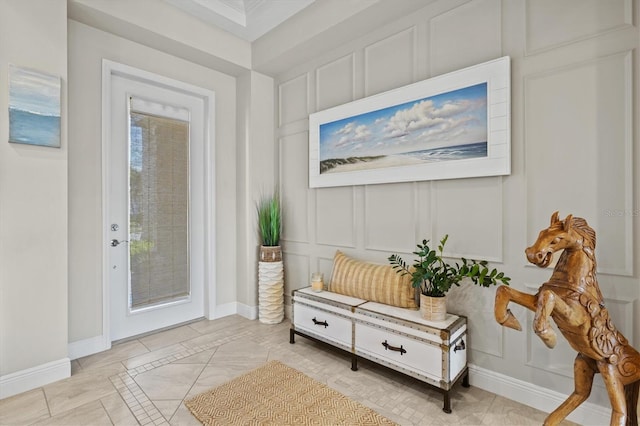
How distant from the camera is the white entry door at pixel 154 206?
3037mm

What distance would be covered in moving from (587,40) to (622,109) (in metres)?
0.46

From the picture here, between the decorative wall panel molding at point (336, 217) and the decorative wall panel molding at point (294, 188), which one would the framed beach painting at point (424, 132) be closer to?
the decorative wall panel molding at point (336, 217)

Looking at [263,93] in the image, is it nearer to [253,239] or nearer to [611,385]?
[253,239]

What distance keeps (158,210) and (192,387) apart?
179 centimetres

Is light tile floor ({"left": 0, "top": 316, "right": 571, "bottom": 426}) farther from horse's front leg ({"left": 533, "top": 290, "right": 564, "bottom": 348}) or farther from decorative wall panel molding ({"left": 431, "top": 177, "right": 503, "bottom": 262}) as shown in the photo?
decorative wall panel molding ({"left": 431, "top": 177, "right": 503, "bottom": 262})

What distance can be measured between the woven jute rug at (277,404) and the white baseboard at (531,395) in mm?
809

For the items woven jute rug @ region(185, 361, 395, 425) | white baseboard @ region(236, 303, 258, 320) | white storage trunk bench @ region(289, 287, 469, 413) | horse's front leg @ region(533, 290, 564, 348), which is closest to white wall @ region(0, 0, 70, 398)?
woven jute rug @ region(185, 361, 395, 425)

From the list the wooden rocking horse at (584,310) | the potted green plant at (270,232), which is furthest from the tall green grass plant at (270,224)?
the wooden rocking horse at (584,310)

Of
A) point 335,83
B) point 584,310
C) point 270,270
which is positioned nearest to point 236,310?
point 270,270

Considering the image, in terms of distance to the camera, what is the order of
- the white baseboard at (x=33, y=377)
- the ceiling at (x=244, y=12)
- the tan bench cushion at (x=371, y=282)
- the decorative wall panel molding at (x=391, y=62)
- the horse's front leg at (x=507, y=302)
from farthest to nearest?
1. the ceiling at (x=244, y=12)
2. the decorative wall panel molding at (x=391, y=62)
3. the tan bench cushion at (x=371, y=282)
4. the white baseboard at (x=33, y=377)
5. the horse's front leg at (x=507, y=302)

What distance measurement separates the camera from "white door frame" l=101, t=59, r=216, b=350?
287 centimetres

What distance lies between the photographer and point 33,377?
224 cm

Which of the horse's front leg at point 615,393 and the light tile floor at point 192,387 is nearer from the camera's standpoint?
the horse's front leg at point 615,393

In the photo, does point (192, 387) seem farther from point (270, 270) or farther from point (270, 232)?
point (270, 232)
